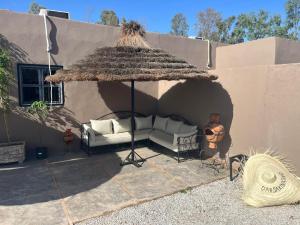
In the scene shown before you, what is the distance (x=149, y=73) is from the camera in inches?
261

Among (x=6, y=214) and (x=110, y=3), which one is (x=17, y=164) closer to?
(x=6, y=214)

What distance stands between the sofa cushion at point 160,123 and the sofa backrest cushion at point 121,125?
106 cm

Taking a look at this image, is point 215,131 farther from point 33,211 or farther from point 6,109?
point 6,109

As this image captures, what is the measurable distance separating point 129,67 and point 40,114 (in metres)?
3.74

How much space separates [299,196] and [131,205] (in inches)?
137

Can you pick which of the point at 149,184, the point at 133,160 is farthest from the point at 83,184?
the point at 133,160

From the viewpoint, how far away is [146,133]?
31.3 ft

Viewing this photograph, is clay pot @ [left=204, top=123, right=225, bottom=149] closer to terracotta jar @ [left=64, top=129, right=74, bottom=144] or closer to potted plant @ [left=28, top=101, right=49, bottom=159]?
terracotta jar @ [left=64, top=129, right=74, bottom=144]

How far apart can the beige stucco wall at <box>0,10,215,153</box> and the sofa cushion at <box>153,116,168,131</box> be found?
0.89 meters

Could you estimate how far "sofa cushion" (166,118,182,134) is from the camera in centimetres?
889

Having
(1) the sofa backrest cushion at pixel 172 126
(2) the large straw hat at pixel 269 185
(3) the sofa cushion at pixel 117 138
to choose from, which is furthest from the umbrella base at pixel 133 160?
(2) the large straw hat at pixel 269 185

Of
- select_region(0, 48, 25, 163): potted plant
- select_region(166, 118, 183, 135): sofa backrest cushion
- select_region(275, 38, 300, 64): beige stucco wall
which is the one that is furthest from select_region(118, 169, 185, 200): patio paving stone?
select_region(275, 38, 300, 64): beige stucco wall

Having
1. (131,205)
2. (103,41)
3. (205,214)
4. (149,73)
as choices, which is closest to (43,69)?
(103,41)

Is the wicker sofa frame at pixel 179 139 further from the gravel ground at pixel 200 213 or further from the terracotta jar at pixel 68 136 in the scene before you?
the gravel ground at pixel 200 213
